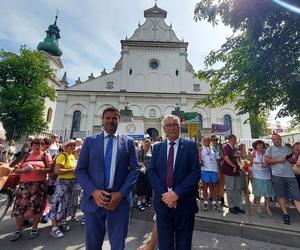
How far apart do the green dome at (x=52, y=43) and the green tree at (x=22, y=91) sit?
13605 millimetres

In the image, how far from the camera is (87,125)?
27.8m

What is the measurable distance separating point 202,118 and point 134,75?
11.0 meters

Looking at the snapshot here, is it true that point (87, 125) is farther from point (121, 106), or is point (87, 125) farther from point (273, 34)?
point (273, 34)

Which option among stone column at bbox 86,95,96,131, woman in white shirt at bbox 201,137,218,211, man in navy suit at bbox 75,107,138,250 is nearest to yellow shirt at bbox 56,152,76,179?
man in navy suit at bbox 75,107,138,250

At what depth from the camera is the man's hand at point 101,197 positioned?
223cm

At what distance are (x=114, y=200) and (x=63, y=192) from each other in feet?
8.52

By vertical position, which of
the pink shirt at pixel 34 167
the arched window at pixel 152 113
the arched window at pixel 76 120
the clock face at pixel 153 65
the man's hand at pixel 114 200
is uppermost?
the clock face at pixel 153 65

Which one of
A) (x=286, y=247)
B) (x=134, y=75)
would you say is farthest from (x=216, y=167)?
(x=134, y=75)

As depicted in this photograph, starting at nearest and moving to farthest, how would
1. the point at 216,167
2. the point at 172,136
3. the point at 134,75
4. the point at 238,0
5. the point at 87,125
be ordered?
1. the point at 172,136
2. the point at 238,0
3. the point at 216,167
4. the point at 87,125
5. the point at 134,75

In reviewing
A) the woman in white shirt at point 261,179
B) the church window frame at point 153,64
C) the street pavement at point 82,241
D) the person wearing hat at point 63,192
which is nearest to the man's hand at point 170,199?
the street pavement at point 82,241

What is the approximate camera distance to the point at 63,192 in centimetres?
439

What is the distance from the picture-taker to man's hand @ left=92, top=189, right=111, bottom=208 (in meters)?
2.23

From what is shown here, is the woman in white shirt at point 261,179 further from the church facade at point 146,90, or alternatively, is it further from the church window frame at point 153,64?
the church window frame at point 153,64

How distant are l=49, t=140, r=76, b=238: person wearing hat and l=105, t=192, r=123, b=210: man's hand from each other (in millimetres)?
2402
